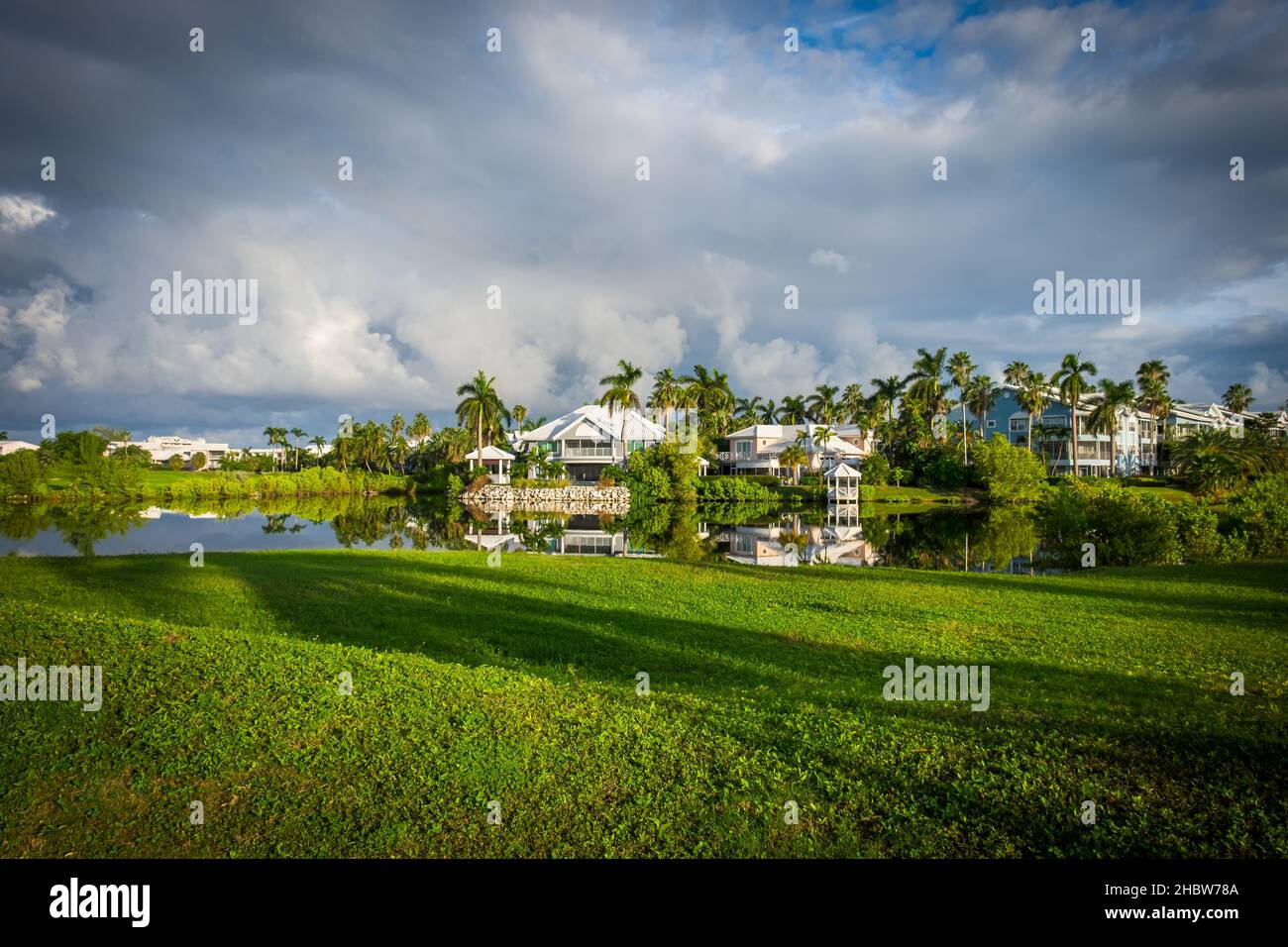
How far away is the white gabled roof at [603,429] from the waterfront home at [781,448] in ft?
34.2

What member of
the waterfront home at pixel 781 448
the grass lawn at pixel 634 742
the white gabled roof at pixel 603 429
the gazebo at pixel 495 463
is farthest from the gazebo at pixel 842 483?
the grass lawn at pixel 634 742

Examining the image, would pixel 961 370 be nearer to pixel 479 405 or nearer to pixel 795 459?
pixel 795 459

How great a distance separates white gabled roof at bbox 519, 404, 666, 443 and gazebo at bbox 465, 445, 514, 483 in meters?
6.17

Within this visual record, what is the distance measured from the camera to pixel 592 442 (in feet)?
238

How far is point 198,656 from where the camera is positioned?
25.0ft

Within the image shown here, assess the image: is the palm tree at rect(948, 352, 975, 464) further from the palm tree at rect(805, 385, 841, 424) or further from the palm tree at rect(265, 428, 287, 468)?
the palm tree at rect(265, 428, 287, 468)

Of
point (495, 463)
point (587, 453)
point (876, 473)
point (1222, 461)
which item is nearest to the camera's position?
point (1222, 461)

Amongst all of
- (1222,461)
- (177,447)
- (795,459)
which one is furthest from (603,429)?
(177,447)

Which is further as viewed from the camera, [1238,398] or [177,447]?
[177,447]

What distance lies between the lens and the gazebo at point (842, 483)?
5875 centimetres

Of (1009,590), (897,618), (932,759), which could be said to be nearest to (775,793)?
(932,759)

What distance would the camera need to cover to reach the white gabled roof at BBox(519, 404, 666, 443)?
72375mm

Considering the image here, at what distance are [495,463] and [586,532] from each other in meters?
31.8

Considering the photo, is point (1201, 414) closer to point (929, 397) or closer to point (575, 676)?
point (929, 397)
